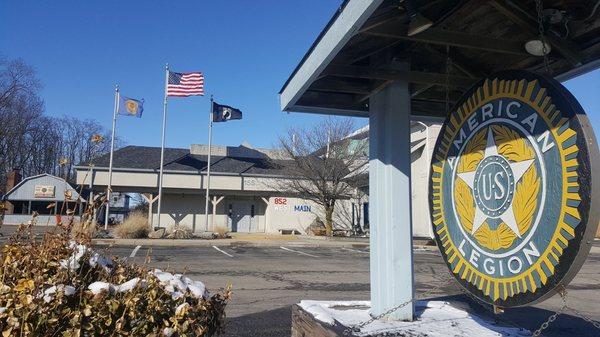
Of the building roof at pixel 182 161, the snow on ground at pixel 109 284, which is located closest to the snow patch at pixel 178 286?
the snow on ground at pixel 109 284

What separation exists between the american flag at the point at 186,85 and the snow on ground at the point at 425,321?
79.6ft

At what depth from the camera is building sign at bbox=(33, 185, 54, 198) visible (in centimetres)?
3841

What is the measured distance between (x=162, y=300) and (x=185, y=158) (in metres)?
33.2

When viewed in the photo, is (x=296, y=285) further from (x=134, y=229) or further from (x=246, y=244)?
(x=134, y=229)

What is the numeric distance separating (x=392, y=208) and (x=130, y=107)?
27.9m

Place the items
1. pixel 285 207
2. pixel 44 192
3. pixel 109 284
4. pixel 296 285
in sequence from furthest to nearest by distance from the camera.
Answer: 1. pixel 44 192
2. pixel 285 207
3. pixel 296 285
4. pixel 109 284

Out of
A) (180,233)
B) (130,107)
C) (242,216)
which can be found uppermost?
(130,107)

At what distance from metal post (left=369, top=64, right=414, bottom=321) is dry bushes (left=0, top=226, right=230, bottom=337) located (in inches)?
60.7

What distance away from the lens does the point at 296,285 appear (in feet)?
33.0

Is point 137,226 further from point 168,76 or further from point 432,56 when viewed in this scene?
point 432,56

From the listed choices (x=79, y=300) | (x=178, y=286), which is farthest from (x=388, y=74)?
(x=79, y=300)

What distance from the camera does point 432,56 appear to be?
3.75 metres

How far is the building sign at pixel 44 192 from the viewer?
126ft

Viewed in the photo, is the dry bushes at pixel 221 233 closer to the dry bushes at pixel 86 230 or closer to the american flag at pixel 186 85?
the american flag at pixel 186 85
